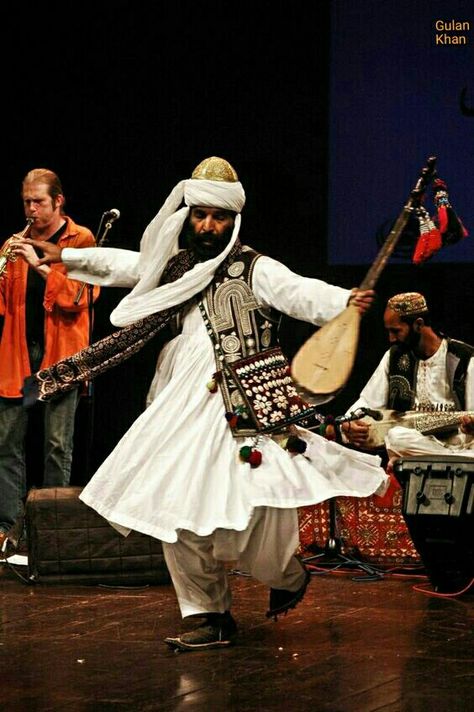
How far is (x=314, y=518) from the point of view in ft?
18.6

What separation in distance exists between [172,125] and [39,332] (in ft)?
5.20

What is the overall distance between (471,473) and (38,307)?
2.21 m

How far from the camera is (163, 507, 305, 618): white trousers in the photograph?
3.71 m

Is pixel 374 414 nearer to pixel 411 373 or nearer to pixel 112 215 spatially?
pixel 411 373

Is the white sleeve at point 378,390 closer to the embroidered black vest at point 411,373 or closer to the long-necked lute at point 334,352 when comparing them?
the embroidered black vest at point 411,373

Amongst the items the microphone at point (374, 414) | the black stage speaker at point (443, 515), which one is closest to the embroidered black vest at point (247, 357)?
the black stage speaker at point (443, 515)

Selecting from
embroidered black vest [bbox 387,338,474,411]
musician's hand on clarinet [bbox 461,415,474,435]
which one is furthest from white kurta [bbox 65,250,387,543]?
embroidered black vest [bbox 387,338,474,411]

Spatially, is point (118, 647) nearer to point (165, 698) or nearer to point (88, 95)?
point (165, 698)

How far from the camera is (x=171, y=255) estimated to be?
4000 mm

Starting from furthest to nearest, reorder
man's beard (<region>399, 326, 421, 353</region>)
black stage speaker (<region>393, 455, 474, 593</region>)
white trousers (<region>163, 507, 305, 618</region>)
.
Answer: man's beard (<region>399, 326, 421, 353</region>) → black stage speaker (<region>393, 455, 474, 593</region>) → white trousers (<region>163, 507, 305, 618</region>)

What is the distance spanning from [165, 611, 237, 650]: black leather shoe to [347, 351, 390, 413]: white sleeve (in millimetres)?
2213

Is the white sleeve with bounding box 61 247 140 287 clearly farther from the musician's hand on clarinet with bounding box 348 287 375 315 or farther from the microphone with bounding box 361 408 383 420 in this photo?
the microphone with bounding box 361 408 383 420

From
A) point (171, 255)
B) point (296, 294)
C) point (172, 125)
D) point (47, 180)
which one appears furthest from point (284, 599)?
point (172, 125)

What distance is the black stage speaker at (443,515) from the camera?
467cm
